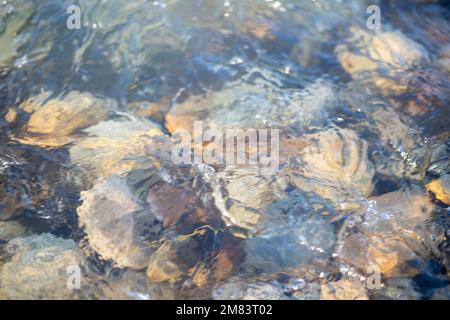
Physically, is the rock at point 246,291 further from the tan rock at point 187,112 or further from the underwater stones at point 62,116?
the underwater stones at point 62,116

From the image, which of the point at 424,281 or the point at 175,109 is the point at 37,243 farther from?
the point at 424,281

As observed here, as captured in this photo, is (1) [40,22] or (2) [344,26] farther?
(2) [344,26]

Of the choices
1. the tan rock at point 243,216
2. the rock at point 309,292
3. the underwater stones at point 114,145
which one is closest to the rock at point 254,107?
the underwater stones at point 114,145

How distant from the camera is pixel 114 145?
3236mm

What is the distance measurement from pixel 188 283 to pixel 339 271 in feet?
3.39

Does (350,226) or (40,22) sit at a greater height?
(40,22)

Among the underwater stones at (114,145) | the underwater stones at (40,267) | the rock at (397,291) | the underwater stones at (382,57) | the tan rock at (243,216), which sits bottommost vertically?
the rock at (397,291)

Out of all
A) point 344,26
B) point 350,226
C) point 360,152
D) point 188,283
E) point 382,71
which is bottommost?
point 188,283

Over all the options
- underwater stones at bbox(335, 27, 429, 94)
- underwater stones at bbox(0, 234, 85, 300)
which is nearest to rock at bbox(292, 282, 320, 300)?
underwater stones at bbox(0, 234, 85, 300)

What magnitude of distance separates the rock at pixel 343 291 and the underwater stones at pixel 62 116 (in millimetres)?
2370

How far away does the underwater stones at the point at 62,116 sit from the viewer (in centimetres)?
327

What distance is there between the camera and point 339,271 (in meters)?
2.58

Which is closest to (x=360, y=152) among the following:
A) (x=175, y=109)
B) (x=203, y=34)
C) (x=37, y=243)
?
(x=175, y=109)

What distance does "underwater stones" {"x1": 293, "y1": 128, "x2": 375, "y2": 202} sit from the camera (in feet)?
9.96
